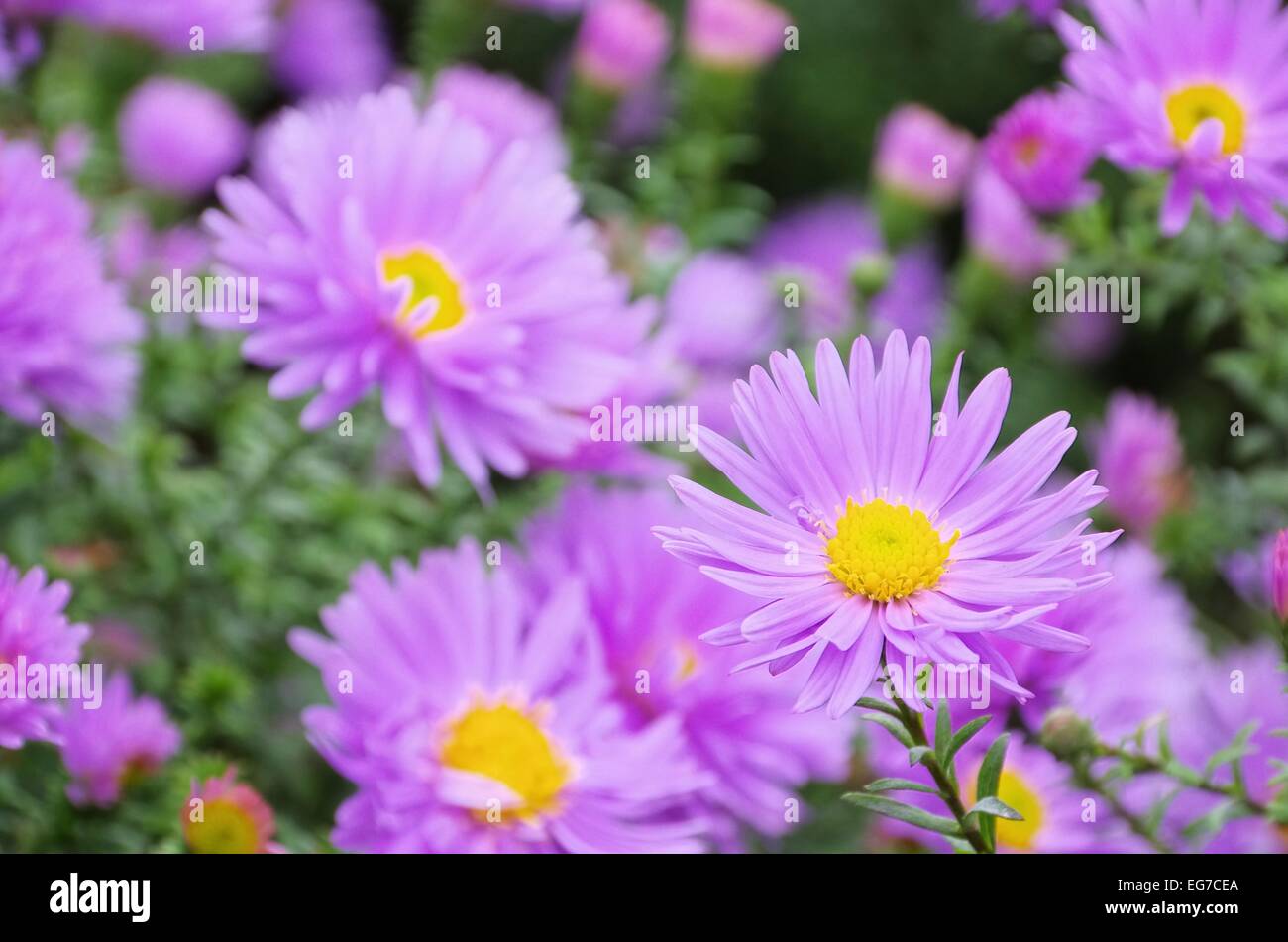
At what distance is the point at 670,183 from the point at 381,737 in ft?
1.85

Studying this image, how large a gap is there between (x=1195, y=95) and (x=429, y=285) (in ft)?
1.48

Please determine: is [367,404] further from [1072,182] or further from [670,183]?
[1072,182]

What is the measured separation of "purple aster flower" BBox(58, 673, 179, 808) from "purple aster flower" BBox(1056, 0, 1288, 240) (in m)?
0.59

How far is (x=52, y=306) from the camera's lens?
28.9 inches

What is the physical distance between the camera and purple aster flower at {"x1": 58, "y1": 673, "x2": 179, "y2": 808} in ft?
2.37

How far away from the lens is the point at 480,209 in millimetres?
815

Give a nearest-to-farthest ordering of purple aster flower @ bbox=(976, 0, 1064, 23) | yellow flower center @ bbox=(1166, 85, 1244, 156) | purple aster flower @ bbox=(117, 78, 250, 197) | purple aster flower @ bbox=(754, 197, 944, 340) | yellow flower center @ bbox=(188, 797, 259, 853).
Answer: yellow flower center @ bbox=(188, 797, 259, 853), yellow flower center @ bbox=(1166, 85, 1244, 156), purple aster flower @ bbox=(976, 0, 1064, 23), purple aster flower @ bbox=(117, 78, 250, 197), purple aster flower @ bbox=(754, 197, 944, 340)

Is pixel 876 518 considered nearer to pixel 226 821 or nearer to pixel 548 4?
pixel 226 821

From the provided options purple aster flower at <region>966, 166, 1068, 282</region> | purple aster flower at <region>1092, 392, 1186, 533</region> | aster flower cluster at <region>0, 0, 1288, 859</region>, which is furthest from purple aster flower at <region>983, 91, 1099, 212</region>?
purple aster flower at <region>1092, 392, 1186, 533</region>

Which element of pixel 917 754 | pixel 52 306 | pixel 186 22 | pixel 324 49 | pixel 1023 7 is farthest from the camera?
pixel 324 49

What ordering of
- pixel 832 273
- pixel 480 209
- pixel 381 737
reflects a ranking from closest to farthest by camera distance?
pixel 381 737, pixel 480 209, pixel 832 273

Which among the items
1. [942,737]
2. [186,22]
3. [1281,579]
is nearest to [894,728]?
[942,737]

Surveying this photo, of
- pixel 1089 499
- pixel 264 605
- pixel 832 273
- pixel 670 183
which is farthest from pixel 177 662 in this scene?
pixel 832 273

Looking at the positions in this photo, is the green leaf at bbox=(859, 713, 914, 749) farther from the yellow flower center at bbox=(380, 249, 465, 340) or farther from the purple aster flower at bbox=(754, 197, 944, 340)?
the purple aster flower at bbox=(754, 197, 944, 340)
